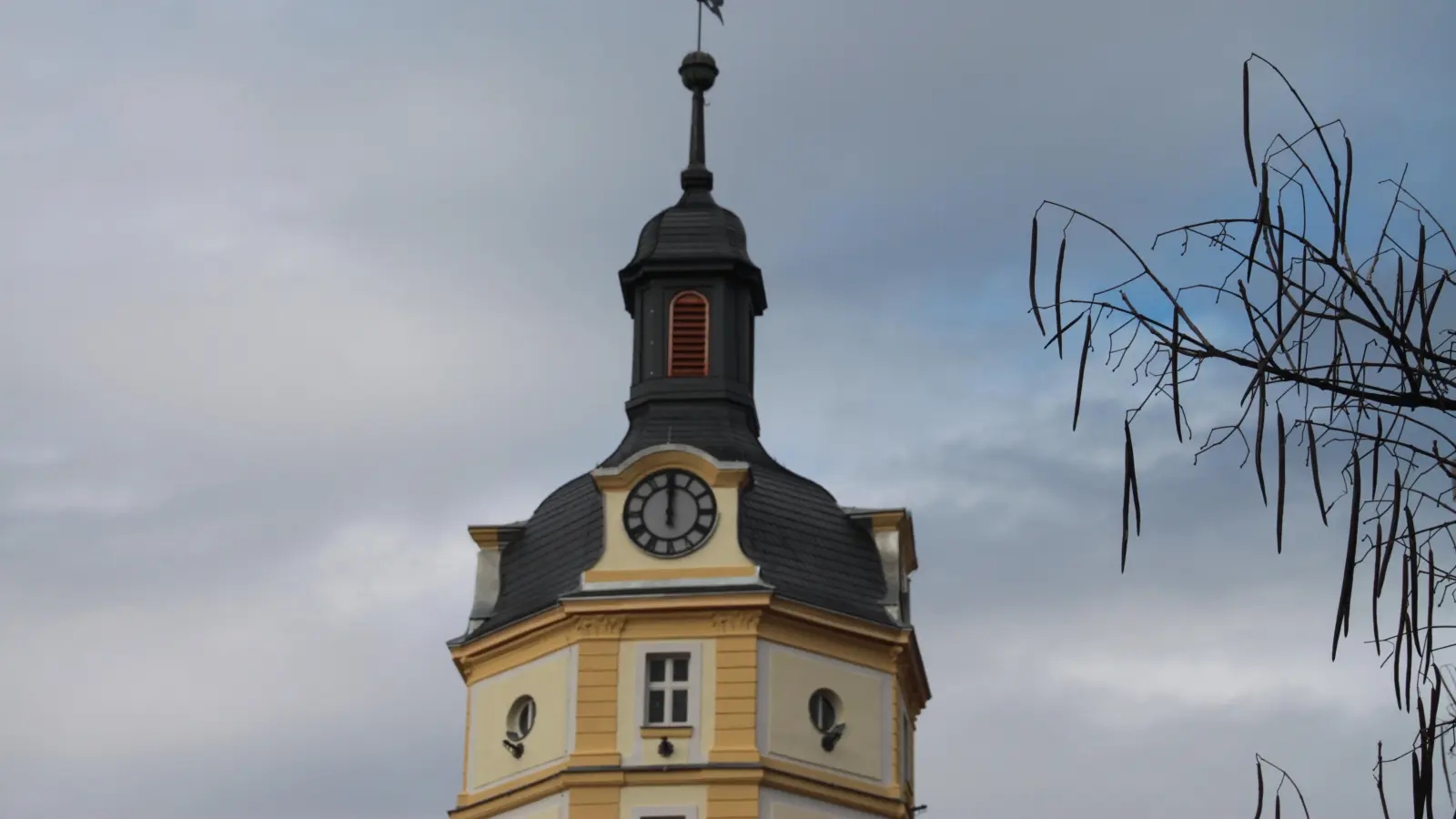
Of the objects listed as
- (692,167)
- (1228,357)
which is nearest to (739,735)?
(692,167)

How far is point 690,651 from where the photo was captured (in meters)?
43.2

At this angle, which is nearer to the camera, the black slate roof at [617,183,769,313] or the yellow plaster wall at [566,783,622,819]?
the yellow plaster wall at [566,783,622,819]

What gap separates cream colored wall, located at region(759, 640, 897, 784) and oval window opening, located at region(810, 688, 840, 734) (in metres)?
0.09

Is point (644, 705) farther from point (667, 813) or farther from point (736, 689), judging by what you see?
point (667, 813)

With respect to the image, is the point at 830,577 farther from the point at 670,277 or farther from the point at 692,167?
the point at 692,167

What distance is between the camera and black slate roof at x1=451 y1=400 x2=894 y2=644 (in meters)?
A: 44.1

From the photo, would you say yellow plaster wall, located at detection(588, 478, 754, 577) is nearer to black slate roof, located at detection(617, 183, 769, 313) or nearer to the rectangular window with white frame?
the rectangular window with white frame

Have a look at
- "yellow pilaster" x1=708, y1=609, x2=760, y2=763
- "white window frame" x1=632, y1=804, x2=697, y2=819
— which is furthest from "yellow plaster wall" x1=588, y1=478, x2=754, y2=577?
"white window frame" x1=632, y1=804, x2=697, y2=819

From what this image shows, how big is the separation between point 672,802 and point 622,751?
122 centimetres

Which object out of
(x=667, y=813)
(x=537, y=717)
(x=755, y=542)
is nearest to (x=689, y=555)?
(x=755, y=542)

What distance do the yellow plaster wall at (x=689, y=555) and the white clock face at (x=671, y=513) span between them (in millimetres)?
97

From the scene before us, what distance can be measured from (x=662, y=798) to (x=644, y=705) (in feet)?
5.35

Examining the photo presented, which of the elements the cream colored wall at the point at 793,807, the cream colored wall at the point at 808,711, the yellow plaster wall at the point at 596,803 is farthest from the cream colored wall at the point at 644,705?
the cream colored wall at the point at 793,807

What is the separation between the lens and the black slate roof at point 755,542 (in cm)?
4406
